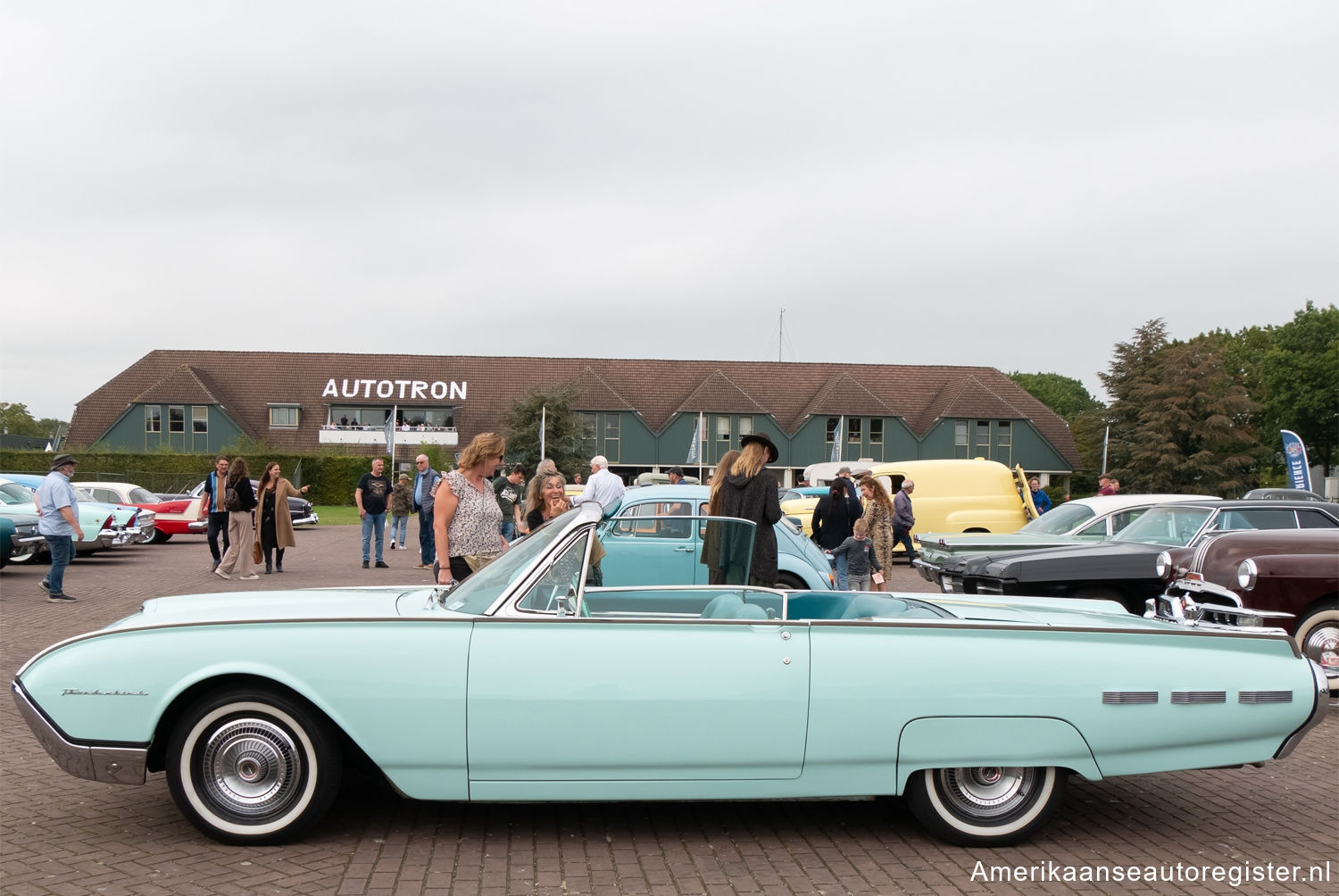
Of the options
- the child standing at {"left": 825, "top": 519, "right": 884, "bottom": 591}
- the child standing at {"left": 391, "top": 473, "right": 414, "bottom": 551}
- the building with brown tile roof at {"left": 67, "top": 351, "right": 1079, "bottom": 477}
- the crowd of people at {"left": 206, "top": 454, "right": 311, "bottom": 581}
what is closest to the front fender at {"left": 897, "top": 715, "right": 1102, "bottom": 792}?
the child standing at {"left": 825, "top": 519, "right": 884, "bottom": 591}

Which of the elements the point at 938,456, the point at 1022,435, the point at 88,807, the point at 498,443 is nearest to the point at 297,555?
the point at 498,443

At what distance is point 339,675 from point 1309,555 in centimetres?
685

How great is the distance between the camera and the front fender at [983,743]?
14.1ft

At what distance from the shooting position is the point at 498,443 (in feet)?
24.5

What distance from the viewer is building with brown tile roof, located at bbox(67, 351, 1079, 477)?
60.8 metres

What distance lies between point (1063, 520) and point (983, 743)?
11.7 meters

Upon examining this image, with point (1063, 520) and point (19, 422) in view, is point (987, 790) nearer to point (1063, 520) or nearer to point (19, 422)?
point (1063, 520)

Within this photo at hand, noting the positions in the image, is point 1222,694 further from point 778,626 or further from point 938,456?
point 938,456

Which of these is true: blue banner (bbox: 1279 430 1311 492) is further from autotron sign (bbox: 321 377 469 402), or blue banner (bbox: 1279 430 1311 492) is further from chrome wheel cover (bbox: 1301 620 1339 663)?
autotron sign (bbox: 321 377 469 402)

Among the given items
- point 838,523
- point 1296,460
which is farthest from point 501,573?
point 1296,460

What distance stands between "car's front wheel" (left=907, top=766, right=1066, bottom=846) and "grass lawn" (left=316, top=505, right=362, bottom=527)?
108ft

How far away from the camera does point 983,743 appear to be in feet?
14.1

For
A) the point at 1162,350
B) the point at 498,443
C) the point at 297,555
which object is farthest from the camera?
the point at 1162,350

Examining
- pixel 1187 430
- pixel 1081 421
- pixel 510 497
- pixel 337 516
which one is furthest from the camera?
pixel 1081 421
